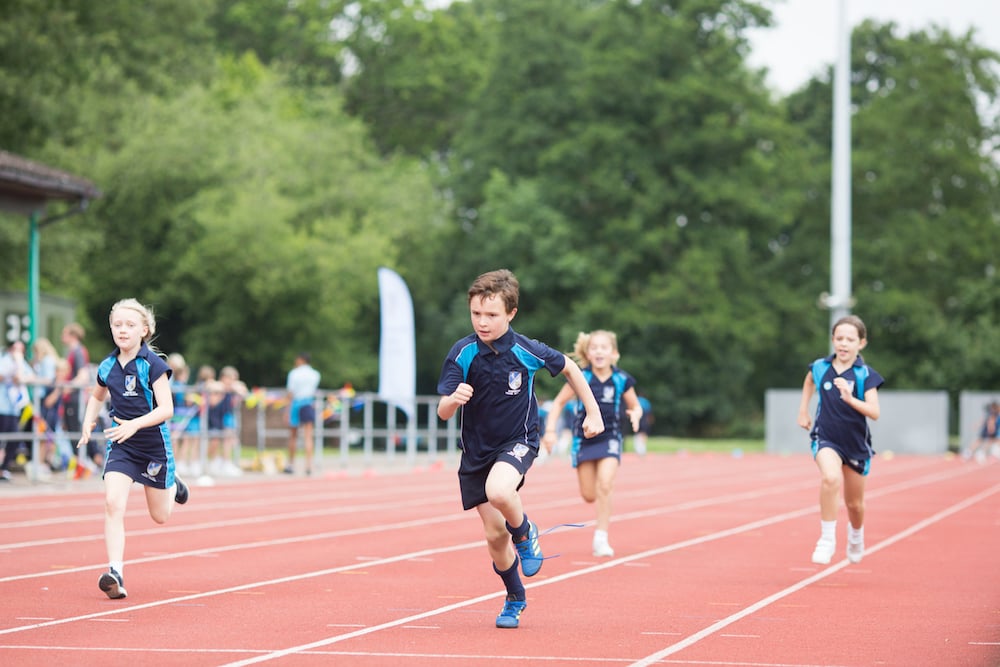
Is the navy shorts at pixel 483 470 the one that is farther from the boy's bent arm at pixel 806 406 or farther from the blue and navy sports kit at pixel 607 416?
the blue and navy sports kit at pixel 607 416

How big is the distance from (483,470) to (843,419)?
415cm

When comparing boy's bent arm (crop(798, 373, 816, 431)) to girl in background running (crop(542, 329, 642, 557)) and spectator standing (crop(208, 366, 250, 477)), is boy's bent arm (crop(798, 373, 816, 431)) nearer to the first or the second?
girl in background running (crop(542, 329, 642, 557))

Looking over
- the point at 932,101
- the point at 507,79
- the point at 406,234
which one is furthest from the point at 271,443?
the point at 932,101

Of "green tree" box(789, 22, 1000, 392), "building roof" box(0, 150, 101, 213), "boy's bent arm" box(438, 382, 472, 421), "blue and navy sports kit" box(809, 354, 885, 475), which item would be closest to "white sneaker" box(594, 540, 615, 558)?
"blue and navy sports kit" box(809, 354, 885, 475)

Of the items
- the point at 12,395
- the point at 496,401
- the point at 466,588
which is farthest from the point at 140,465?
the point at 12,395

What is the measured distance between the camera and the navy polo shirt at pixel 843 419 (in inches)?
457

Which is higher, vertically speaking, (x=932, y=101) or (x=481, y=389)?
(x=932, y=101)

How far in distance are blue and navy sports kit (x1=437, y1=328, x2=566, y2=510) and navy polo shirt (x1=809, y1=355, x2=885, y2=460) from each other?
3851 millimetres

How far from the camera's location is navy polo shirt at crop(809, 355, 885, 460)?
11.6 meters

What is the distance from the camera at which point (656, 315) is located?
55500mm

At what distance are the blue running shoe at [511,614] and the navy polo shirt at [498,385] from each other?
790 millimetres

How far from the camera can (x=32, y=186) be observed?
79.6 ft

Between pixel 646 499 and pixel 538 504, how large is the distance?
2.04 metres

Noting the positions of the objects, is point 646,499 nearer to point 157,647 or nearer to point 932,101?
point 157,647
